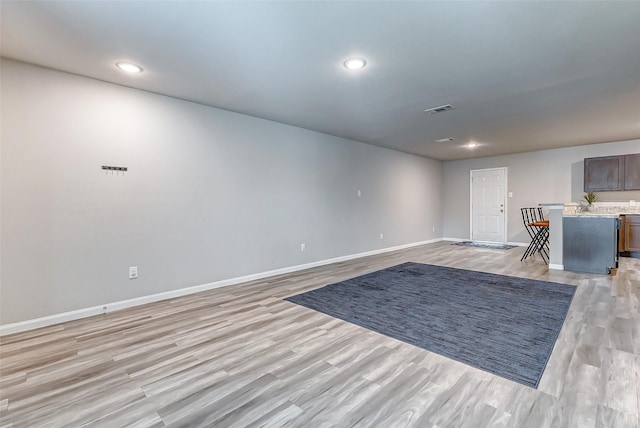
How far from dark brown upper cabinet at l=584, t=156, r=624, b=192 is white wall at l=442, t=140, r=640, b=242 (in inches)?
10.4

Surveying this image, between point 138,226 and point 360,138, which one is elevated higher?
point 360,138

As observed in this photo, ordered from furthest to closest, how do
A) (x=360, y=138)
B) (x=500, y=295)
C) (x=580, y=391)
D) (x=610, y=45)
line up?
(x=360, y=138)
(x=500, y=295)
(x=610, y=45)
(x=580, y=391)

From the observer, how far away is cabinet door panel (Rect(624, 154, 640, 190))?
5.71 metres

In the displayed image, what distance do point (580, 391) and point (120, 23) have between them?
3851mm

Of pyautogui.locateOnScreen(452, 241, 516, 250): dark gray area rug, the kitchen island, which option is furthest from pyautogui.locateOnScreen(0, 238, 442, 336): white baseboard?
pyautogui.locateOnScreen(452, 241, 516, 250): dark gray area rug

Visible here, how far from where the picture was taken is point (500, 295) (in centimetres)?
350

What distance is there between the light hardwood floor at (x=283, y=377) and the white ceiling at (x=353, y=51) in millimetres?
2415

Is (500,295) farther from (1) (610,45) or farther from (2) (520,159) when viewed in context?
(2) (520,159)

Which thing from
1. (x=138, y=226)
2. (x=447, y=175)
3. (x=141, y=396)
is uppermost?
(x=447, y=175)

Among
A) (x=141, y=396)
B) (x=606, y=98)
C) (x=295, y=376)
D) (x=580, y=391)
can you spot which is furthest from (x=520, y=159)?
(x=141, y=396)

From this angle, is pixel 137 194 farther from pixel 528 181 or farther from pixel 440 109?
pixel 528 181

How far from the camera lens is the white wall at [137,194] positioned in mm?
2660

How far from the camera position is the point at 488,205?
7945 millimetres

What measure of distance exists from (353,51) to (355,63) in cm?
21
